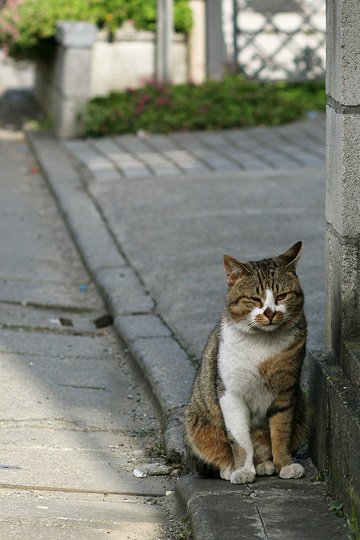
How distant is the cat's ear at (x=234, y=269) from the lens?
378 centimetres

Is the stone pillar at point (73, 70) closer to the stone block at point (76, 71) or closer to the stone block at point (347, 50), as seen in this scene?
the stone block at point (76, 71)

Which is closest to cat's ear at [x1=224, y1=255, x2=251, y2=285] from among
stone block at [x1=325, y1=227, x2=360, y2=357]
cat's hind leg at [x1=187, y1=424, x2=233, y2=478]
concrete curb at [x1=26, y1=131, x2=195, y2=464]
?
stone block at [x1=325, y1=227, x2=360, y2=357]

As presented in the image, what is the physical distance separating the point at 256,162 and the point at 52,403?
530cm

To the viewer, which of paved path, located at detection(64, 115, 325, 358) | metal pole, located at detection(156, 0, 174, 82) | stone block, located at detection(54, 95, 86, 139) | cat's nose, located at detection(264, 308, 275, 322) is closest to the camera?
cat's nose, located at detection(264, 308, 275, 322)

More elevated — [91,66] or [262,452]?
[91,66]

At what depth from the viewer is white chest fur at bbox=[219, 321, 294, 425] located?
11.9ft

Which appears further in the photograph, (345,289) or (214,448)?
(214,448)

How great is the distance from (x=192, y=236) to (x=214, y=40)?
19.2 feet

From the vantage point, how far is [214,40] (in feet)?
42.1

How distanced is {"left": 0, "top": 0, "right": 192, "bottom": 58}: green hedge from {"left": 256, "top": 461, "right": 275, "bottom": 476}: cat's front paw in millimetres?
9047

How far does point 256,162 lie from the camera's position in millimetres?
9820

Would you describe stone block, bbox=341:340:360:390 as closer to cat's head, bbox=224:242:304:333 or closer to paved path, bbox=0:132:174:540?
cat's head, bbox=224:242:304:333

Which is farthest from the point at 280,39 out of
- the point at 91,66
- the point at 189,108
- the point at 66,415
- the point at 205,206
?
the point at 66,415

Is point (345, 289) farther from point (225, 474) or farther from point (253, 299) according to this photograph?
point (225, 474)
